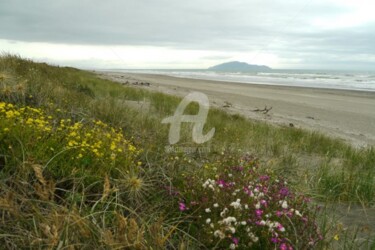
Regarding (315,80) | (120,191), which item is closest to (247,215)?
(120,191)

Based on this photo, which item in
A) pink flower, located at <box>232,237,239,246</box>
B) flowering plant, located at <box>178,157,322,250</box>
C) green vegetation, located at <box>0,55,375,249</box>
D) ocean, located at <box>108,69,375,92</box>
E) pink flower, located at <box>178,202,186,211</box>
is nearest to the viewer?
green vegetation, located at <box>0,55,375,249</box>

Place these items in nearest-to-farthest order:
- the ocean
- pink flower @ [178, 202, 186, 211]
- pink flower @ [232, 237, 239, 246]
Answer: pink flower @ [232, 237, 239, 246], pink flower @ [178, 202, 186, 211], the ocean

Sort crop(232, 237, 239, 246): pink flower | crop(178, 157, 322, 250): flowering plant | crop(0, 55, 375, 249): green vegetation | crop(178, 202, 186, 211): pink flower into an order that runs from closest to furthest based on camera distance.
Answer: crop(0, 55, 375, 249): green vegetation → crop(232, 237, 239, 246): pink flower → crop(178, 157, 322, 250): flowering plant → crop(178, 202, 186, 211): pink flower

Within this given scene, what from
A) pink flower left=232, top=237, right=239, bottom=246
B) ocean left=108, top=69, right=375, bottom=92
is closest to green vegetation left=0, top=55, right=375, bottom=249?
pink flower left=232, top=237, right=239, bottom=246

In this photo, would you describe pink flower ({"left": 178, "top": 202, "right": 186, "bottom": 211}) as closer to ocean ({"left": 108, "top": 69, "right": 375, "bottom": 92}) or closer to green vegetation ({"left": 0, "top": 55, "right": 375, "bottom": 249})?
green vegetation ({"left": 0, "top": 55, "right": 375, "bottom": 249})

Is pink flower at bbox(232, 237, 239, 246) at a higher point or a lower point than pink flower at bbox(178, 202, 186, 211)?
lower

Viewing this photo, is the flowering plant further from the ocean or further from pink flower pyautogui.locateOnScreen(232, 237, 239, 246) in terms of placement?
the ocean

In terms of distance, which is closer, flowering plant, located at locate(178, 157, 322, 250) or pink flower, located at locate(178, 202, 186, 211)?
flowering plant, located at locate(178, 157, 322, 250)

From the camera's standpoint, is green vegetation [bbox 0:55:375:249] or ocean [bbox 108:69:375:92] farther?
ocean [bbox 108:69:375:92]

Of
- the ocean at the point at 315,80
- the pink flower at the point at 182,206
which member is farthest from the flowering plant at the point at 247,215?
the ocean at the point at 315,80

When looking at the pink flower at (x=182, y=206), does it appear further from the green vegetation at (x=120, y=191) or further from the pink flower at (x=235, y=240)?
the pink flower at (x=235, y=240)

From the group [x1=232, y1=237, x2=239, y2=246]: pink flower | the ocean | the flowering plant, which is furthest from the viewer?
the ocean

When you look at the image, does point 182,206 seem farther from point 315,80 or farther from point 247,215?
point 315,80

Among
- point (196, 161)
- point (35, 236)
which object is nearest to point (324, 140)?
point (196, 161)
